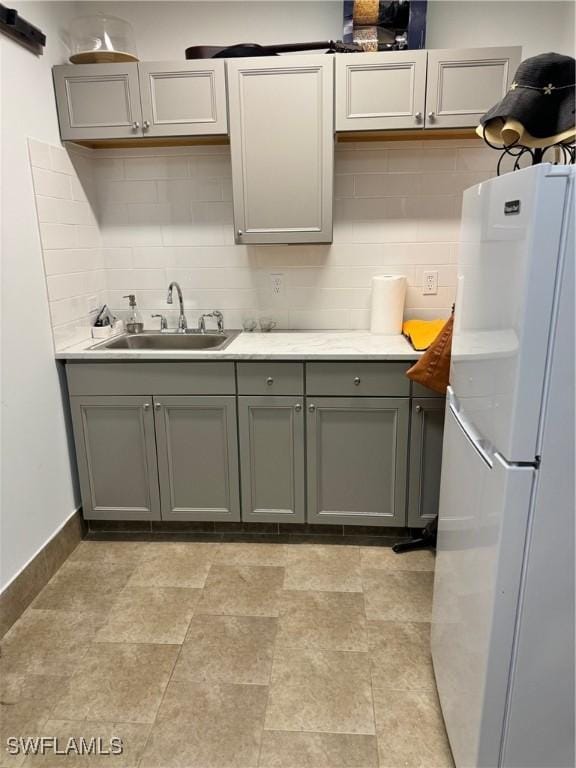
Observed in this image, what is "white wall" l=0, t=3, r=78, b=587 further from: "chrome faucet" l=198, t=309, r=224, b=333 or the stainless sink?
"chrome faucet" l=198, t=309, r=224, b=333

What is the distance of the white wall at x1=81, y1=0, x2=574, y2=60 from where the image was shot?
253 cm

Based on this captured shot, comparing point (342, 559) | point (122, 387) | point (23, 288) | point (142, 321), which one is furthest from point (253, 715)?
point (142, 321)

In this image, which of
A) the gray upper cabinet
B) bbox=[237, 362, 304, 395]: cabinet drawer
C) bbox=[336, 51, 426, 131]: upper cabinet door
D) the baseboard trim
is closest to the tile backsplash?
the gray upper cabinet

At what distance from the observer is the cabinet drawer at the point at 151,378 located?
8.15 feet

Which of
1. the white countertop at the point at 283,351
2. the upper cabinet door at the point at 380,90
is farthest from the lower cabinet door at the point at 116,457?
the upper cabinet door at the point at 380,90

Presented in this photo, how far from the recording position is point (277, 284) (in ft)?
9.66

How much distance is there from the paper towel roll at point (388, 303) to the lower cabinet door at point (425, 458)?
547mm

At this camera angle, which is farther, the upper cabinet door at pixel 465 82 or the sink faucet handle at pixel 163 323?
the sink faucet handle at pixel 163 323

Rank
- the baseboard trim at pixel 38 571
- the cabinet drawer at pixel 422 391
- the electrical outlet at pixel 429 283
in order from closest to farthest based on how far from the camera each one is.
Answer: the baseboard trim at pixel 38 571
the cabinet drawer at pixel 422 391
the electrical outlet at pixel 429 283

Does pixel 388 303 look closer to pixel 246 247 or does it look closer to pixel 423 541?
pixel 246 247

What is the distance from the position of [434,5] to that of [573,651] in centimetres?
280

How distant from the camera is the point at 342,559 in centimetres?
252

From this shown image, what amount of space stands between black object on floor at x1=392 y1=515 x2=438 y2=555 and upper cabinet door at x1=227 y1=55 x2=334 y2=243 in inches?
58.6

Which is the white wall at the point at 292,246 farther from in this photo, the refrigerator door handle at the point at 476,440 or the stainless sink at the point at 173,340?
the refrigerator door handle at the point at 476,440
